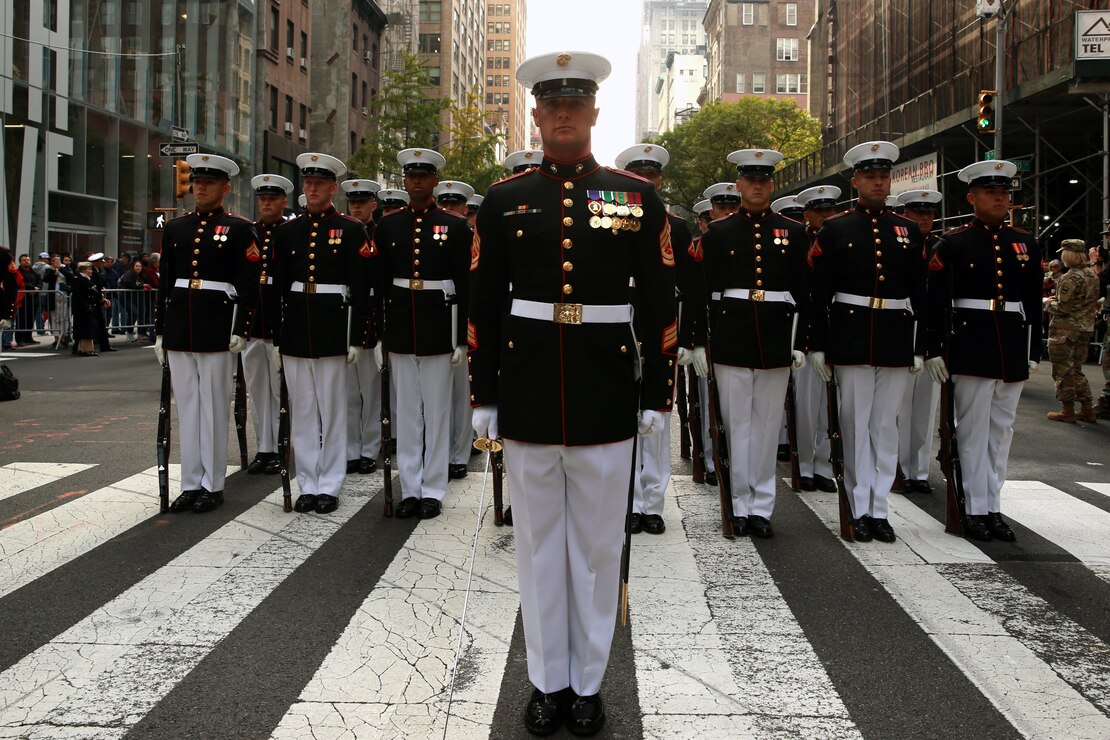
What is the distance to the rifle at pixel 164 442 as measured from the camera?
6883 mm

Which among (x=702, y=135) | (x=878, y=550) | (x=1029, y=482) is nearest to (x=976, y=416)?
(x=878, y=550)

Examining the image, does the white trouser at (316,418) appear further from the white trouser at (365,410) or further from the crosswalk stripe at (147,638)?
the white trouser at (365,410)

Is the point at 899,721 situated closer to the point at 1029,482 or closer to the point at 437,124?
the point at 1029,482

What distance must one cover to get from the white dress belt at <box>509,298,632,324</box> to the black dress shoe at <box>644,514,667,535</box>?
3003 mm

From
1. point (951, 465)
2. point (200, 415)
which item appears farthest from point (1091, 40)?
point (200, 415)

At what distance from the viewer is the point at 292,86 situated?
46.1 m

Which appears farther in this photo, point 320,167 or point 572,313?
point 320,167

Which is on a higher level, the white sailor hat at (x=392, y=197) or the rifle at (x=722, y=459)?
the white sailor hat at (x=392, y=197)

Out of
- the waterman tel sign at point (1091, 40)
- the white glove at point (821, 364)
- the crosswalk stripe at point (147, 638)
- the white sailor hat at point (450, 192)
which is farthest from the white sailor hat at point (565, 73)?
the waterman tel sign at point (1091, 40)

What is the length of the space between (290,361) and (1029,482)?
6.20 metres

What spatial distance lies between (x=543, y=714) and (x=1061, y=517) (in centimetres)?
505

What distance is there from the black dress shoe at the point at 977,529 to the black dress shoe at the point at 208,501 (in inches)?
204

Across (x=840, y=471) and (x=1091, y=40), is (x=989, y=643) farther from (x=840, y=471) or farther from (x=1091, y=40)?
(x=1091, y=40)

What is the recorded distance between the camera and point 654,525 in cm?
649
